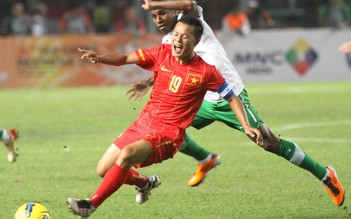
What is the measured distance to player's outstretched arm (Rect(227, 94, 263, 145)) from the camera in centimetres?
709

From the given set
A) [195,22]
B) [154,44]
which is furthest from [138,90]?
[154,44]

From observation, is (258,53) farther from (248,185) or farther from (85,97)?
(248,185)

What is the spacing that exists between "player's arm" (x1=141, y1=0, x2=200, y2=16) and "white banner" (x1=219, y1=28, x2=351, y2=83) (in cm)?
1570

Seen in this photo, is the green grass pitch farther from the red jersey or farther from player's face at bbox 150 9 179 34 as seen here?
player's face at bbox 150 9 179 34

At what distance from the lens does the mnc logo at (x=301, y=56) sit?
2372cm

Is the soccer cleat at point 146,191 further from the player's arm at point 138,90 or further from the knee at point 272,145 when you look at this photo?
the knee at point 272,145

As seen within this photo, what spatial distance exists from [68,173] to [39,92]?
41.8ft

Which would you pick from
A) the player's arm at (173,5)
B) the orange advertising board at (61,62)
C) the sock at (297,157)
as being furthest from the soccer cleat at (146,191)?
the orange advertising board at (61,62)

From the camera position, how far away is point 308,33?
78.7 ft

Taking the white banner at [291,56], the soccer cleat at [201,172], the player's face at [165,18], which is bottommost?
the white banner at [291,56]

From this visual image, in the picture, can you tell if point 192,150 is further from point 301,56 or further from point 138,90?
point 301,56

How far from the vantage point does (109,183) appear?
7.02 meters

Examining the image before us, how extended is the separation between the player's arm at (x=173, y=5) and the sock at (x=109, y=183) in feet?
4.95

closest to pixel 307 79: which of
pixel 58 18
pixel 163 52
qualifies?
pixel 58 18
